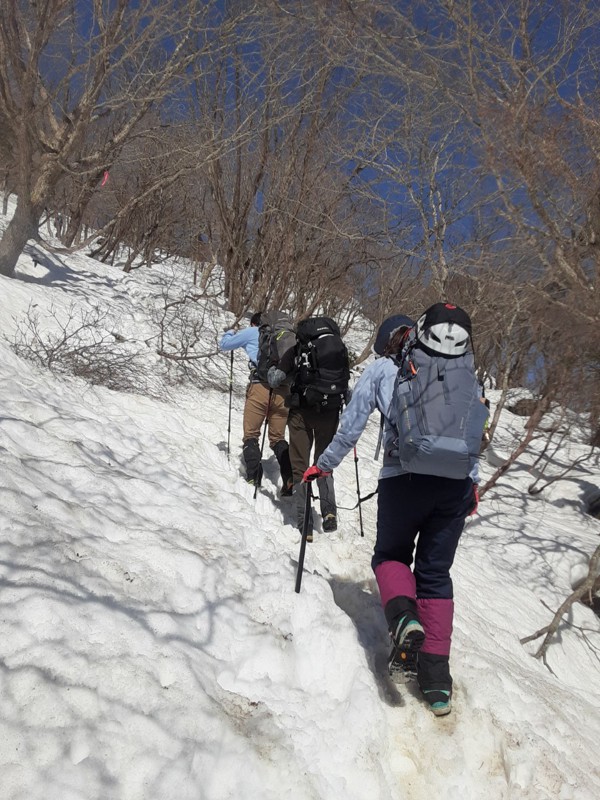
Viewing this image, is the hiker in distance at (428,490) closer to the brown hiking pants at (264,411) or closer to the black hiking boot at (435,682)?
the black hiking boot at (435,682)

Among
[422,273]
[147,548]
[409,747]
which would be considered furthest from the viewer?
[422,273]

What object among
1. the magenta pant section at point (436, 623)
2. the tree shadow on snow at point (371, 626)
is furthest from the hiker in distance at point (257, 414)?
the magenta pant section at point (436, 623)

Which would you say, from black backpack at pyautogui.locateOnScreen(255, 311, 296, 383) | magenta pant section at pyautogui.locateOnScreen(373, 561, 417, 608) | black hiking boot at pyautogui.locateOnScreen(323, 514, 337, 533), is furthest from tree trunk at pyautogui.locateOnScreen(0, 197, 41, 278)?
magenta pant section at pyautogui.locateOnScreen(373, 561, 417, 608)

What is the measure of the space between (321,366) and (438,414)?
1859 mm

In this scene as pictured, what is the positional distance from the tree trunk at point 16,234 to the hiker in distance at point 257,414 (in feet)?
16.9

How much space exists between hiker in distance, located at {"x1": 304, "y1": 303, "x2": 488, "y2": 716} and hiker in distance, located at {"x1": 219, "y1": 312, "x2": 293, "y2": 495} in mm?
2277

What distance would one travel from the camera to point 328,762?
1946 mm

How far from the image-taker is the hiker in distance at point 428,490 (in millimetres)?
2291

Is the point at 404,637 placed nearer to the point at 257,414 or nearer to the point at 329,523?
the point at 329,523

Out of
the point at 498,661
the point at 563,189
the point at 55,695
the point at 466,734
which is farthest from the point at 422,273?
the point at 55,695

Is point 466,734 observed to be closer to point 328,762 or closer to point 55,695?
point 328,762

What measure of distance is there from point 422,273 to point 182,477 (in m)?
9.87

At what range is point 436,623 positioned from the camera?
95.1 inches

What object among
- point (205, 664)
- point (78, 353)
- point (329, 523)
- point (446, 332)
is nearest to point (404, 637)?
point (205, 664)
